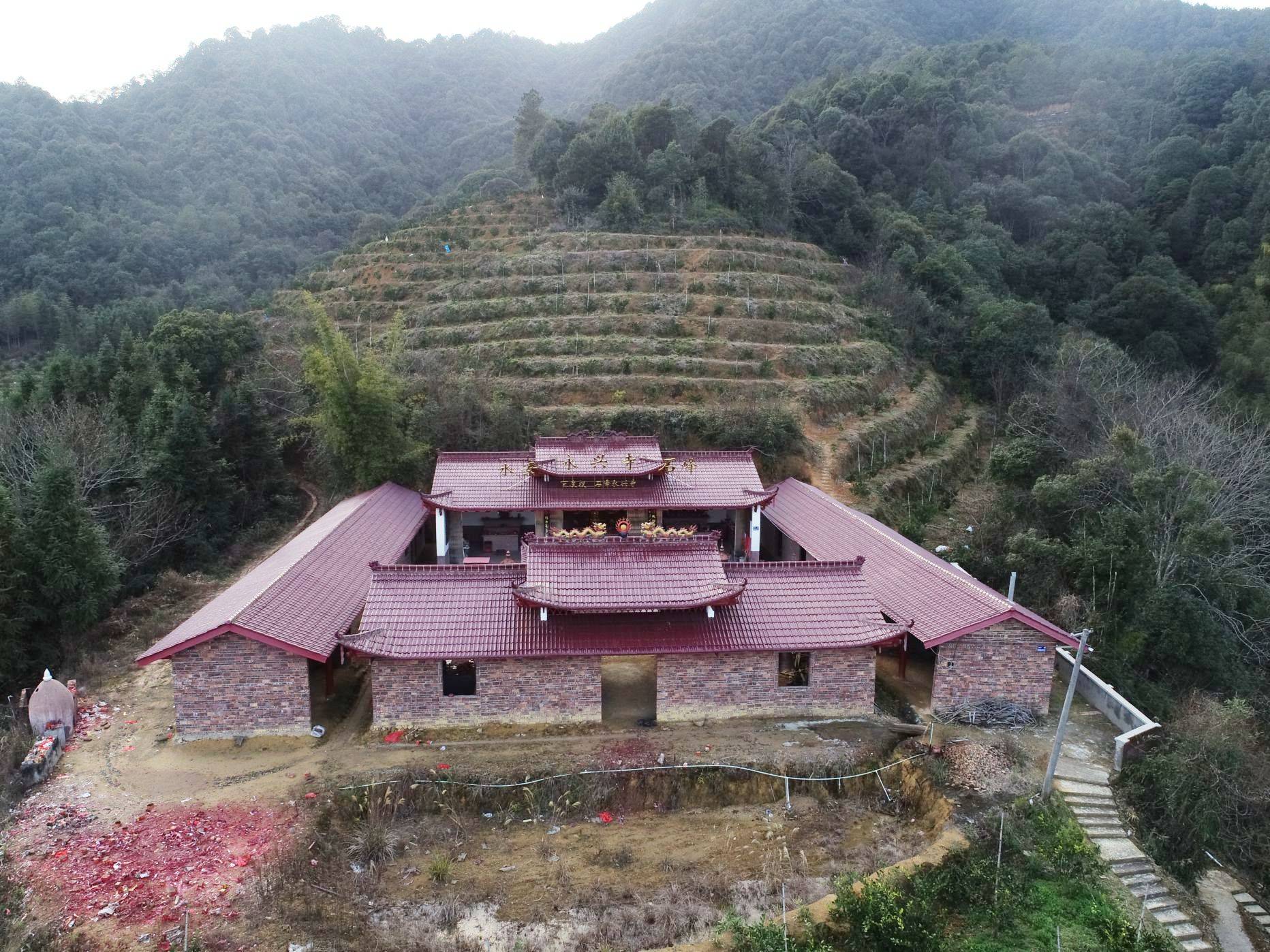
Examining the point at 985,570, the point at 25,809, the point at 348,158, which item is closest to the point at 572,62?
the point at 348,158

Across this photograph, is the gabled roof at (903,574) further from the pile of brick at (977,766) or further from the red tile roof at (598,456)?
the red tile roof at (598,456)

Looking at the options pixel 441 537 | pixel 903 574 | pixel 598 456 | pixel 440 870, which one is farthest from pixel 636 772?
pixel 598 456

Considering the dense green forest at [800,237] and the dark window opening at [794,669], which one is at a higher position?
the dense green forest at [800,237]

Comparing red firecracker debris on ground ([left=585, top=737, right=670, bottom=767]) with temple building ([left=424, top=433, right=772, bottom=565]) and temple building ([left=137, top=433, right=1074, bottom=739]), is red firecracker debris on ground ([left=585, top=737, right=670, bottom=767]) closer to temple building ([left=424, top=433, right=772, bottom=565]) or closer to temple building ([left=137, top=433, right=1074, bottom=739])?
temple building ([left=137, top=433, right=1074, bottom=739])

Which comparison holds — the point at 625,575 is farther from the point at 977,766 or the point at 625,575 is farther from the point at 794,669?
the point at 977,766

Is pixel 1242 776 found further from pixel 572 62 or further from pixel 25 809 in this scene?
pixel 572 62

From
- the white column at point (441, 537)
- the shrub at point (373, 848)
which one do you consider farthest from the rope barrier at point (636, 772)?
the white column at point (441, 537)
